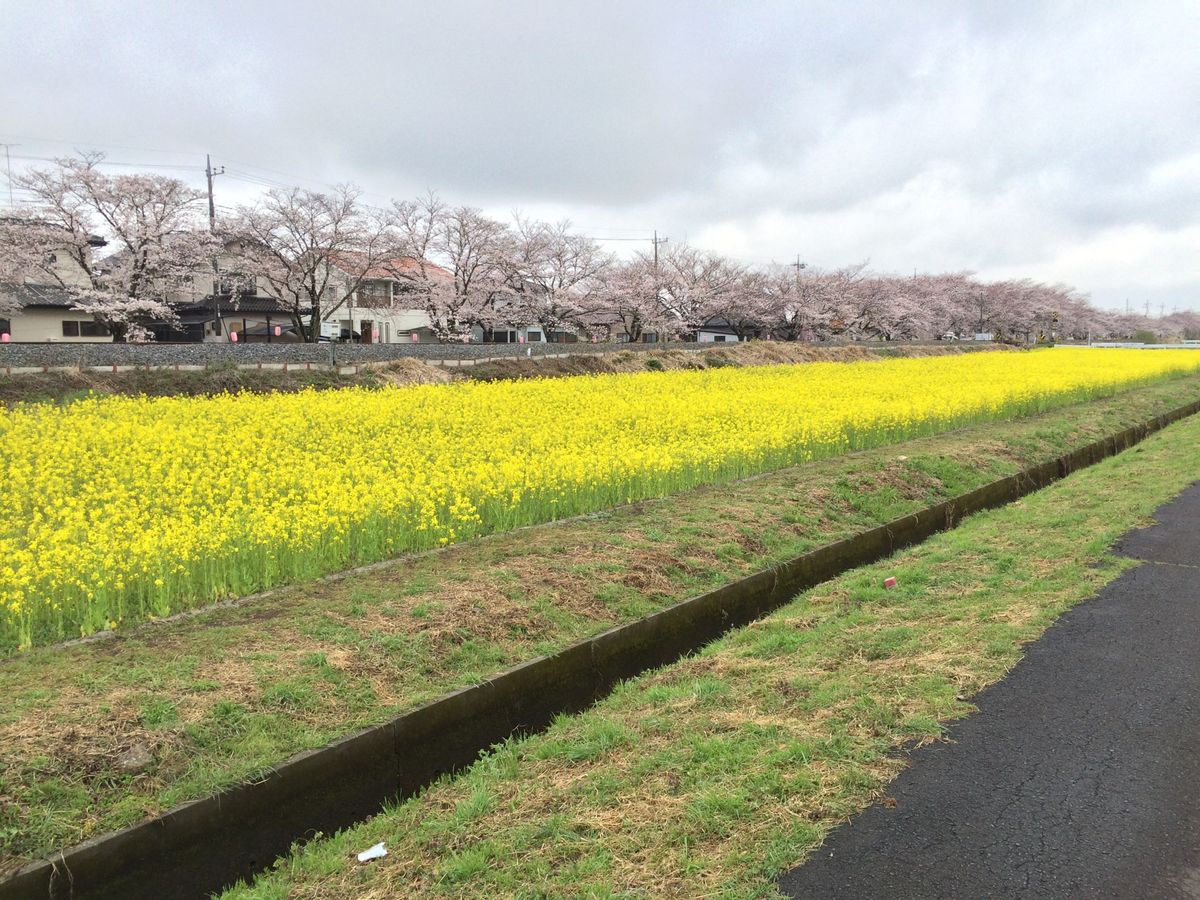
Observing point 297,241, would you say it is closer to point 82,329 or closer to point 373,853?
point 82,329

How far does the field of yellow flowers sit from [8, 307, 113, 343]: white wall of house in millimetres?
25880

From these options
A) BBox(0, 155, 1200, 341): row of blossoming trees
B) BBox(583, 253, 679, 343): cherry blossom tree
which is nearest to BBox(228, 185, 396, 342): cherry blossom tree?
BBox(0, 155, 1200, 341): row of blossoming trees

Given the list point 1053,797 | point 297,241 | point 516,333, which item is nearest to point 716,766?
point 1053,797

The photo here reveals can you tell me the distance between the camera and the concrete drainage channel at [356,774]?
3625 mm

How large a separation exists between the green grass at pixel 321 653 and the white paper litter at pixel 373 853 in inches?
31.0

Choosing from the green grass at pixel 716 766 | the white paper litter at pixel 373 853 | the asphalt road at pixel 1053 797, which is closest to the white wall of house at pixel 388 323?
the green grass at pixel 716 766

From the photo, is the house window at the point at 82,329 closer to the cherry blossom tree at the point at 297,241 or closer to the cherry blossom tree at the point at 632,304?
the cherry blossom tree at the point at 297,241

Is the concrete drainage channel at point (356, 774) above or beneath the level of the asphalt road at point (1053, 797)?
beneath

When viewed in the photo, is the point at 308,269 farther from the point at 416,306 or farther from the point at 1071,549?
the point at 1071,549

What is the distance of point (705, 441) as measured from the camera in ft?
42.9

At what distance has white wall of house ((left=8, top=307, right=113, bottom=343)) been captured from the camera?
3662 centimetres

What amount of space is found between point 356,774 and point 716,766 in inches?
84.0

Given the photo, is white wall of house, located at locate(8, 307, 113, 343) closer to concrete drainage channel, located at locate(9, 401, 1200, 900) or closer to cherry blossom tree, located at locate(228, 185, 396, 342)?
cherry blossom tree, located at locate(228, 185, 396, 342)

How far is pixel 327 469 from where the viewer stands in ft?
31.7
